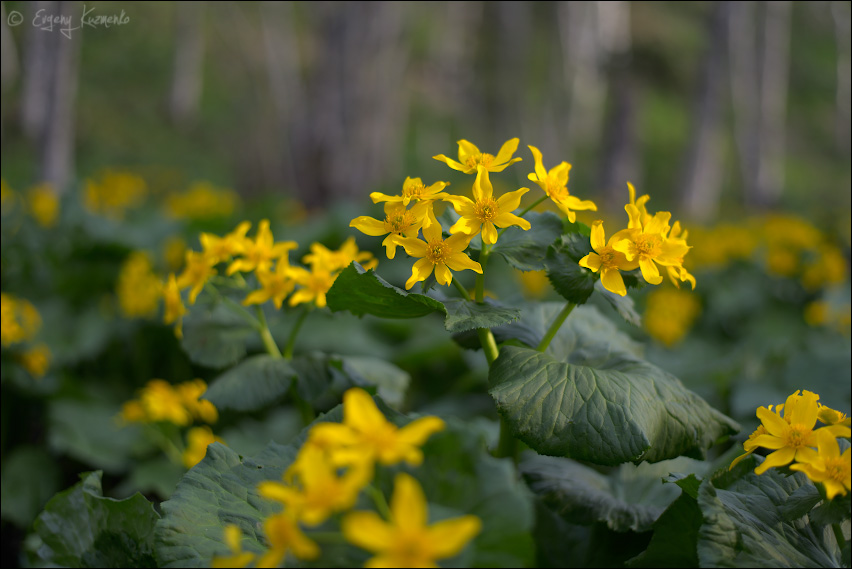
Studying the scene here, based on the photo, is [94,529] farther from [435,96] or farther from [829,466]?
[435,96]

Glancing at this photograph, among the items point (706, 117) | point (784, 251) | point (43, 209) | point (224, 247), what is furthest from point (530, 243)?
point (706, 117)

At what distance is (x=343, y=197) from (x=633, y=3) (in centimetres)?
1474

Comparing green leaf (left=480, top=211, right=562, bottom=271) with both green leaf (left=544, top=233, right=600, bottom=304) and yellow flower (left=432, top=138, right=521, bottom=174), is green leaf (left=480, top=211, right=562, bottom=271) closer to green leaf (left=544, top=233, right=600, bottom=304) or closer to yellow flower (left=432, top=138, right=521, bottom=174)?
green leaf (left=544, top=233, right=600, bottom=304)

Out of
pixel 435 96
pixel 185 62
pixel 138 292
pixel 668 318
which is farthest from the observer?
pixel 435 96

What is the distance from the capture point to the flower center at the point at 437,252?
110 centimetres

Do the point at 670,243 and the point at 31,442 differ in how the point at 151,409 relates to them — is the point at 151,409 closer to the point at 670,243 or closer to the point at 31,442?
the point at 31,442

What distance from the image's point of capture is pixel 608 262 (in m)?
1.12

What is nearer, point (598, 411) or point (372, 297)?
point (598, 411)

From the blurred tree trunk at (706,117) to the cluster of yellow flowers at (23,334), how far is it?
8.94 meters

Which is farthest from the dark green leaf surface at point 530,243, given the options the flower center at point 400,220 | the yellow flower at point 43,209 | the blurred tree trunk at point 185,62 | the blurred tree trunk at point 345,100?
the blurred tree trunk at point 185,62

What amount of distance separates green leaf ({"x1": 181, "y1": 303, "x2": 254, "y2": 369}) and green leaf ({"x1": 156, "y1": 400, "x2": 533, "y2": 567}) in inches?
21.9

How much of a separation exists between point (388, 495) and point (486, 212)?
515 millimetres

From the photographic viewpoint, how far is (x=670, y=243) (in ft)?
3.76

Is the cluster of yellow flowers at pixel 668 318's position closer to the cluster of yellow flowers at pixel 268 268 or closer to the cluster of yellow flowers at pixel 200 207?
the cluster of yellow flowers at pixel 268 268
